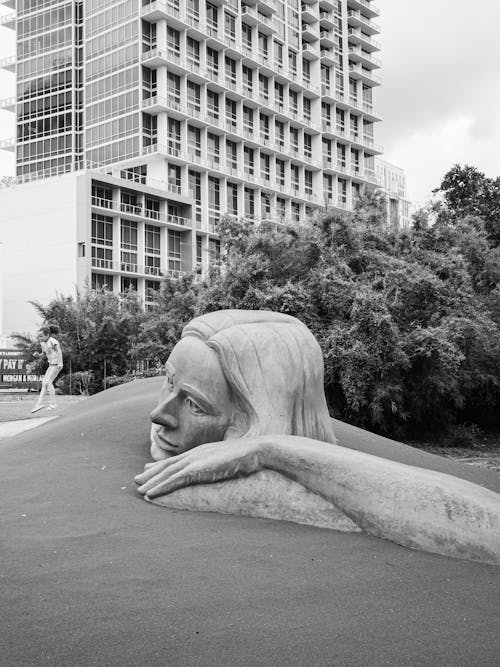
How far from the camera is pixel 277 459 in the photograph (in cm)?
451

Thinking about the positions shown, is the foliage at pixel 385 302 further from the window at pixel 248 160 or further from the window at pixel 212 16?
the window at pixel 212 16

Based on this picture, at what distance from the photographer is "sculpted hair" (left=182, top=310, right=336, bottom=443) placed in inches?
200

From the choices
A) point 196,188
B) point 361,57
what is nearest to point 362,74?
point 361,57

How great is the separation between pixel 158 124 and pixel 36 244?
1444 cm

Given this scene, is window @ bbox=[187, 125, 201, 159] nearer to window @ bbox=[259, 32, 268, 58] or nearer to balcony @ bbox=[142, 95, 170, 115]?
balcony @ bbox=[142, 95, 170, 115]

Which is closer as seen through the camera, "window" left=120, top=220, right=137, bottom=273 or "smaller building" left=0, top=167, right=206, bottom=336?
"smaller building" left=0, top=167, right=206, bottom=336

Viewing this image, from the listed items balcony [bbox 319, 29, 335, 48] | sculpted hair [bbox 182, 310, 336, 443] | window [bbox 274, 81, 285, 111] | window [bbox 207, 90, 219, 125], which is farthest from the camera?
balcony [bbox 319, 29, 335, 48]

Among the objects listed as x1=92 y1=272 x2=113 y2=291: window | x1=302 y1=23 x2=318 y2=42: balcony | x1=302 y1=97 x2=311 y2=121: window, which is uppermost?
x1=302 y1=23 x2=318 y2=42: balcony

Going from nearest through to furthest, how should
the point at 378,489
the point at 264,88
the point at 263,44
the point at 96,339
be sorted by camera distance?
the point at 378,489
the point at 96,339
the point at 264,88
the point at 263,44

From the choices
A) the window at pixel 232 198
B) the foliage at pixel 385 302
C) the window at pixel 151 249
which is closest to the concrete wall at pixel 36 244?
the window at pixel 151 249

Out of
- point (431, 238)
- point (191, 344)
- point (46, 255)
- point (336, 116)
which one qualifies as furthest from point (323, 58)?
point (191, 344)

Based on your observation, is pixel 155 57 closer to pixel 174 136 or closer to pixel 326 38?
pixel 174 136

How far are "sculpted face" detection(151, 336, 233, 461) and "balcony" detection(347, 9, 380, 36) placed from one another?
8215cm

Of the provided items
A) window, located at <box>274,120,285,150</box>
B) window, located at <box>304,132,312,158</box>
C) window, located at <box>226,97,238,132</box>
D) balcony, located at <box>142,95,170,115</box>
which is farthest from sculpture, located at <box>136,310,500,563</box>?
window, located at <box>304,132,312,158</box>
